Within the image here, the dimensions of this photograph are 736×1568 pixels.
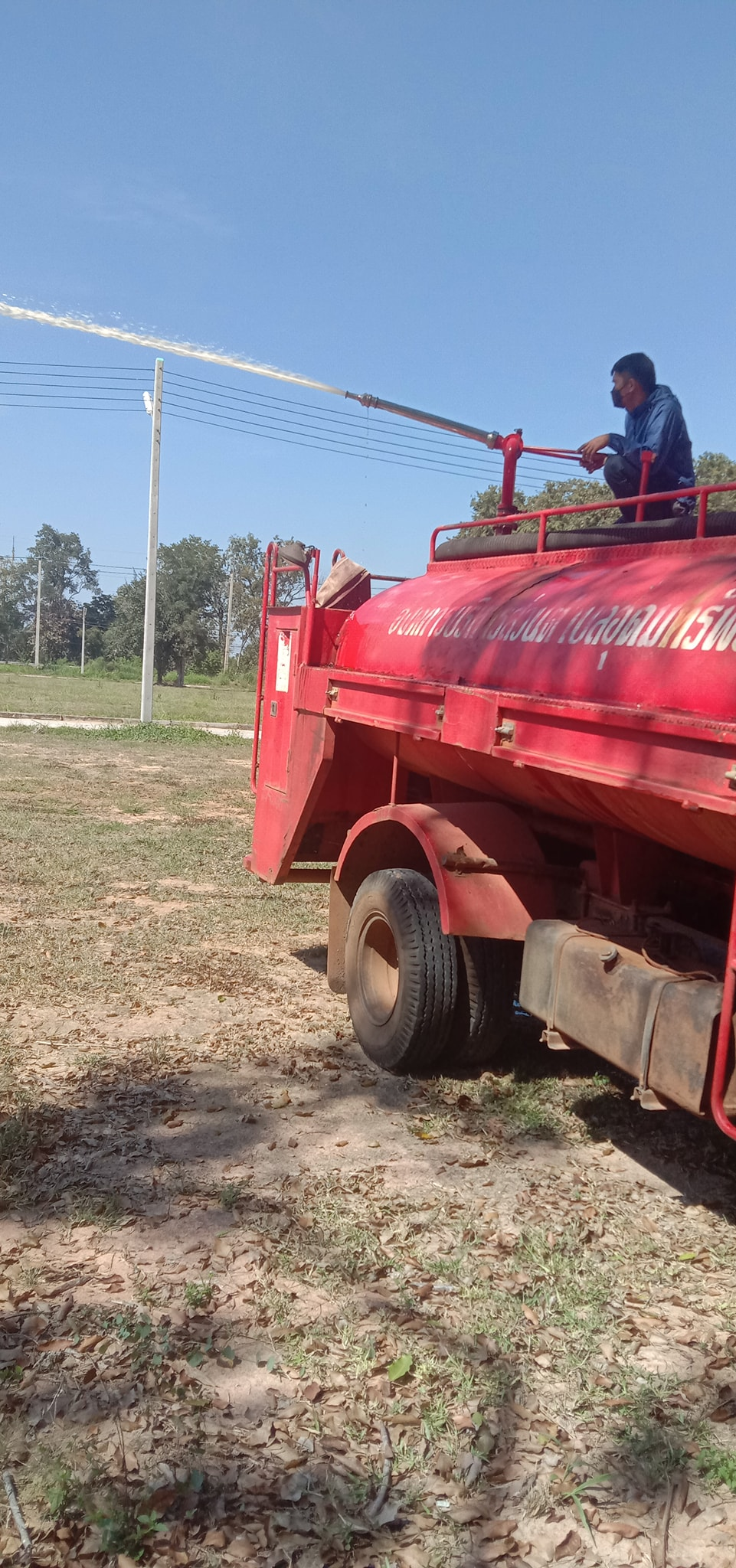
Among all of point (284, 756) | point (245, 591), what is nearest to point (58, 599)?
point (245, 591)

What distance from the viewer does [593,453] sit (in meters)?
5.73

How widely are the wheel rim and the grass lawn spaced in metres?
21.0

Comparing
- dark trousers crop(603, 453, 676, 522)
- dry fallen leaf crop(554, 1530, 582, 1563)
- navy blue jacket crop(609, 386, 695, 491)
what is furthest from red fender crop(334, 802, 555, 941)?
dry fallen leaf crop(554, 1530, 582, 1563)

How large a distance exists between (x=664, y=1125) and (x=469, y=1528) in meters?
2.47

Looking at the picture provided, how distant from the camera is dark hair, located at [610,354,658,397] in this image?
546 cm

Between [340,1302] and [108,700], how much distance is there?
31371 millimetres

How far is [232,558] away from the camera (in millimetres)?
62438

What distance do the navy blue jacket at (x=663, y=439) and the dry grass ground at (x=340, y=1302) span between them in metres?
2.99

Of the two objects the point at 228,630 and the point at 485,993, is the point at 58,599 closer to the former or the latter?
the point at 228,630

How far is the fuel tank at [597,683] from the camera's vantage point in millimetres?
3309

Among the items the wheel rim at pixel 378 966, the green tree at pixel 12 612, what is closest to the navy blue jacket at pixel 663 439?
the wheel rim at pixel 378 966

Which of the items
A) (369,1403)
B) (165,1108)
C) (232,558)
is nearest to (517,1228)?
(369,1403)

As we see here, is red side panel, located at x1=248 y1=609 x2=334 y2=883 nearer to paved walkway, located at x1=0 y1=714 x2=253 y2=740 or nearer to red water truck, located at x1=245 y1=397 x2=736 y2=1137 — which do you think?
red water truck, located at x1=245 y1=397 x2=736 y2=1137

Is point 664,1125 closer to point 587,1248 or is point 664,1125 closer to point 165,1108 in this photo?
point 587,1248
